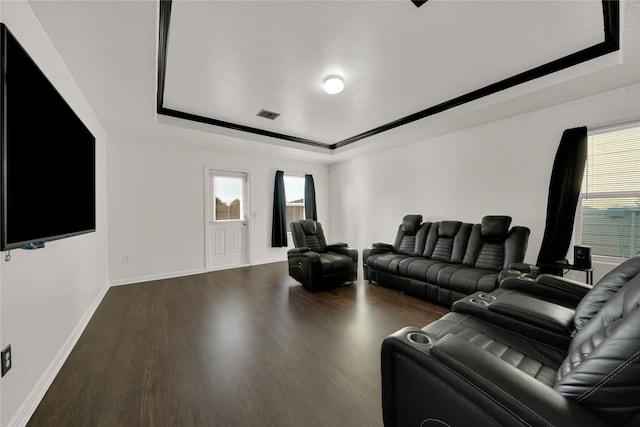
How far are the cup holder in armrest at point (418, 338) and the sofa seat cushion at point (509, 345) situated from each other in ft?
0.51

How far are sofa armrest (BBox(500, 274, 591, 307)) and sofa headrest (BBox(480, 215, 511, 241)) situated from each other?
1361 millimetres

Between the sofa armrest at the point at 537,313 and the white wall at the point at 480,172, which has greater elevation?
the white wall at the point at 480,172

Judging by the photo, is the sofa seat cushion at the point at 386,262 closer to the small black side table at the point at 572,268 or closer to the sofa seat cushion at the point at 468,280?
the sofa seat cushion at the point at 468,280

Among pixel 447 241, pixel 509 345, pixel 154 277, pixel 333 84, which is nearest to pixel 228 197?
pixel 154 277

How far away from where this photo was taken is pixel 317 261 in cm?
359

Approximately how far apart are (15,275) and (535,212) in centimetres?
488

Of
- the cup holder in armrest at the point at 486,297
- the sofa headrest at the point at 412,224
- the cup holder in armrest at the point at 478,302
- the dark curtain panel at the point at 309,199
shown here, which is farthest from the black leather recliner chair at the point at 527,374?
the dark curtain panel at the point at 309,199

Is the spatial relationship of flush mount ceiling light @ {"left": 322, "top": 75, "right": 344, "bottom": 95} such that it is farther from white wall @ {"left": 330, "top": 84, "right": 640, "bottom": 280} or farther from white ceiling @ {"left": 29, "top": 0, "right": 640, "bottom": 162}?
→ white wall @ {"left": 330, "top": 84, "right": 640, "bottom": 280}

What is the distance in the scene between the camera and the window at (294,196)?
605 cm

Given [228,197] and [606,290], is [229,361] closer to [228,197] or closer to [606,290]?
[606,290]

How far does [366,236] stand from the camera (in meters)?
5.65

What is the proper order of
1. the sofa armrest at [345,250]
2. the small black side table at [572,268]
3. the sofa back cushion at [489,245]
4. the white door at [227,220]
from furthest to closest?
the white door at [227,220]
the sofa armrest at [345,250]
the sofa back cushion at [489,245]
the small black side table at [572,268]

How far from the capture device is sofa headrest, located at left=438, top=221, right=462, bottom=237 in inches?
143

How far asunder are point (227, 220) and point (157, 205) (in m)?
1.26
